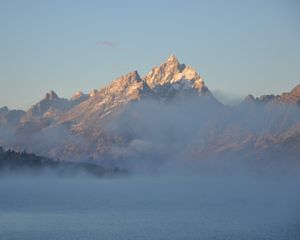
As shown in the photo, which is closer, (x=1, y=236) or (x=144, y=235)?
(x=1, y=236)

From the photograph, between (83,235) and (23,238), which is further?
(83,235)

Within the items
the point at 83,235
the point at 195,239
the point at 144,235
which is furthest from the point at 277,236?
the point at 83,235

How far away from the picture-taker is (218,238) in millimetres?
191625

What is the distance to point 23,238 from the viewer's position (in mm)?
182750

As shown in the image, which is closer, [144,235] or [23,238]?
[23,238]

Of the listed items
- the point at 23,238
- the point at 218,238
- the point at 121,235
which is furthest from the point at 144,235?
the point at 23,238

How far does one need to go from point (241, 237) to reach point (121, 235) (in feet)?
114

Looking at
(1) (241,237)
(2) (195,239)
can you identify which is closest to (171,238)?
(2) (195,239)

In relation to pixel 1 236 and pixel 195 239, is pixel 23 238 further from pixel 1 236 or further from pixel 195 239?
pixel 195 239

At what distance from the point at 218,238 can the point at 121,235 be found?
28338 millimetres

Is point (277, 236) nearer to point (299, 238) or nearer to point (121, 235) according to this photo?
point (299, 238)

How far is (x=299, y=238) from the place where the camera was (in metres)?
190

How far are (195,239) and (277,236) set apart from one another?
2454 centimetres

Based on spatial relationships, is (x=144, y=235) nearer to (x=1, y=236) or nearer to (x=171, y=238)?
(x=171, y=238)
